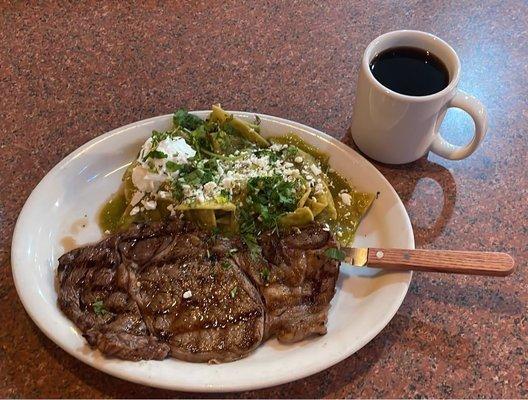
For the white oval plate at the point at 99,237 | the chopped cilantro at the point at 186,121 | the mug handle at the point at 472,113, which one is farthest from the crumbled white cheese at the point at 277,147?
the mug handle at the point at 472,113

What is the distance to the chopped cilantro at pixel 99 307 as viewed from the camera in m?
1.35

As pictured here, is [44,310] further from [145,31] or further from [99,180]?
[145,31]

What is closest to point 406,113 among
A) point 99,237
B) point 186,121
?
point 186,121

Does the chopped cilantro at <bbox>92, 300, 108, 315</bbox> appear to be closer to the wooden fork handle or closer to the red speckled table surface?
the red speckled table surface

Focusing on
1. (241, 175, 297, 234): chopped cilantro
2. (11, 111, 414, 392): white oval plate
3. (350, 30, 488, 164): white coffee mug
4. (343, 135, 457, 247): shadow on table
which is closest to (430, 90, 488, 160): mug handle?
(350, 30, 488, 164): white coffee mug

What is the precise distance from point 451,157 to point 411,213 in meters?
0.21

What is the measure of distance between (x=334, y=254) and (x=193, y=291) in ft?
1.18

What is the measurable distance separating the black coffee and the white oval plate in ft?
0.76

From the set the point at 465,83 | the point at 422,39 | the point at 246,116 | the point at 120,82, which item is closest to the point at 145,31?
the point at 120,82

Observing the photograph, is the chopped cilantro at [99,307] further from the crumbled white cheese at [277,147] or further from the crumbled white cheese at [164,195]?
the crumbled white cheese at [277,147]

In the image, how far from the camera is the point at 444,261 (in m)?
1.41

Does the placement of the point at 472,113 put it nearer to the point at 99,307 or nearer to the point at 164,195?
the point at 164,195

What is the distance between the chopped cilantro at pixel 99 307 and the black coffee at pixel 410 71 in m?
0.94

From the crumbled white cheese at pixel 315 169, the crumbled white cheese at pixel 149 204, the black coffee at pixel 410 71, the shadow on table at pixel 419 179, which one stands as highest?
the black coffee at pixel 410 71
